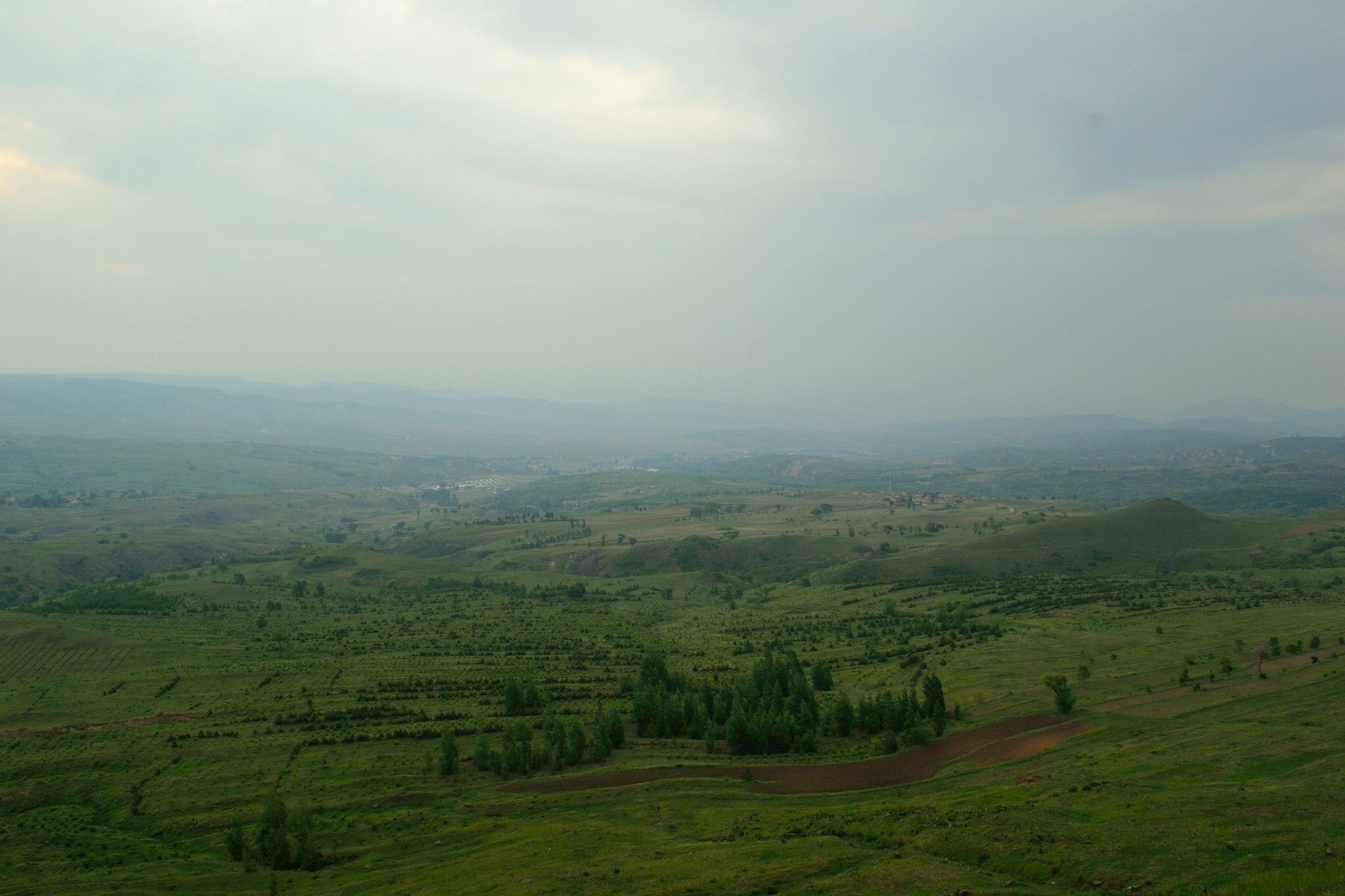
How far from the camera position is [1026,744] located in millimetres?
63062

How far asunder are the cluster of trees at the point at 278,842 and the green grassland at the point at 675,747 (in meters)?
1.04

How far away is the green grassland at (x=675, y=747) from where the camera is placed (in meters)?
39.8

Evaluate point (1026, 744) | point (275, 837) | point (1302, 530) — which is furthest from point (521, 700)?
point (1302, 530)

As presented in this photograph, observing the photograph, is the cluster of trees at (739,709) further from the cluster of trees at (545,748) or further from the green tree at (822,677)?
the cluster of trees at (545,748)

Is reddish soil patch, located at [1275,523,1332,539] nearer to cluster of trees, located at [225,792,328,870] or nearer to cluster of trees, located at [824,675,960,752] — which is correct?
cluster of trees, located at [824,675,960,752]

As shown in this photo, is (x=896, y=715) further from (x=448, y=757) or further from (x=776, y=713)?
(x=448, y=757)

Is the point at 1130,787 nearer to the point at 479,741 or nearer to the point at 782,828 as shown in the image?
the point at 782,828

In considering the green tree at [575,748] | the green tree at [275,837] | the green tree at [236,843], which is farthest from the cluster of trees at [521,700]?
the green tree at [236,843]

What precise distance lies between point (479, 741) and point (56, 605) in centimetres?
12036

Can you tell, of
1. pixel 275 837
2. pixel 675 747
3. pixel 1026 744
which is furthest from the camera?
pixel 675 747

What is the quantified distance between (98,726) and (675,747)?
60.7m

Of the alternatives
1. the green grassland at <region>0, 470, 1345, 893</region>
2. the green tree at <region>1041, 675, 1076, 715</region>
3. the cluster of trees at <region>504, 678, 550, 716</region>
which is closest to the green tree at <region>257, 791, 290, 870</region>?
the green grassland at <region>0, 470, 1345, 893</region>

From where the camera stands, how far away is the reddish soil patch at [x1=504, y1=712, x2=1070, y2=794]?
202ft

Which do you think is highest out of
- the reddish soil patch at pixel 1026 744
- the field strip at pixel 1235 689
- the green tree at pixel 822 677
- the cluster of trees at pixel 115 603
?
the field strip at pixel 1235 689
